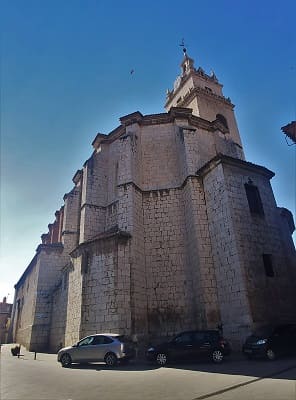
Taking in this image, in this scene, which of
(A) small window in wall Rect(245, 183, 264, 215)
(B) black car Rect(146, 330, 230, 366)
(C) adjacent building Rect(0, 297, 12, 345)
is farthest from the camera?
(C) adjacent building Rect(0, 297, 12, 345)

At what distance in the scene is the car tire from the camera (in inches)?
397

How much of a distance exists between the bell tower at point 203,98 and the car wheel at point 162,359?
19492 mm

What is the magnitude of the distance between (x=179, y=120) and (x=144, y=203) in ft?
22.6

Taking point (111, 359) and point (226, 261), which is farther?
point (226, 261)

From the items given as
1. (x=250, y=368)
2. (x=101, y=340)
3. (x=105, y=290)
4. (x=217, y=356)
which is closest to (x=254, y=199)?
→ (x=217, y=356)

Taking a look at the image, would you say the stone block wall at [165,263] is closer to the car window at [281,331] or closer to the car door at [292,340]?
the car window at [281,331]

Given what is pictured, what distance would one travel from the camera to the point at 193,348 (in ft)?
32.2

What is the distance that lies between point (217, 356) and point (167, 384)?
3590 mm

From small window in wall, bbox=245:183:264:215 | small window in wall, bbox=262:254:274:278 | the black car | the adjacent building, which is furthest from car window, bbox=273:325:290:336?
the adjacent building

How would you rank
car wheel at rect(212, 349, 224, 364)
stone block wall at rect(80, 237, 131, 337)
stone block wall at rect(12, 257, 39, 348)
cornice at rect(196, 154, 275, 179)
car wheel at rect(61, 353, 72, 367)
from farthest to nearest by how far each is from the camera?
stone block wall at rect(12, 257, 39, 348), cornice at rect(196, 154, 275, 179), stone block wall at rect(80, 237, 131, 337), car wheel at rect(61, 353, 72, 367), car wheel at rect(212, 349, 224, 364)

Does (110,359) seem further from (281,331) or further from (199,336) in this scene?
(281,331)

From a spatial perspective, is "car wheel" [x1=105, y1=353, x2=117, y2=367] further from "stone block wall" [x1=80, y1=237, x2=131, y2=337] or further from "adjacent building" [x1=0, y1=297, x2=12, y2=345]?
"adjacent building" [x1=0, y1=297, x2=12, y2=345]

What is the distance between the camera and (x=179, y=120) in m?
19.5

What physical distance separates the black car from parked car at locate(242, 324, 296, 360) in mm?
835
